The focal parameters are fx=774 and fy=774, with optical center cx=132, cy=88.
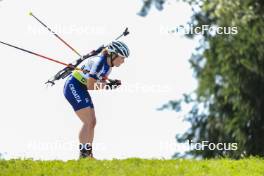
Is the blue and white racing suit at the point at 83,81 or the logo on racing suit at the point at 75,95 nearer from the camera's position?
the blue and white racing suit at the point at 83,81

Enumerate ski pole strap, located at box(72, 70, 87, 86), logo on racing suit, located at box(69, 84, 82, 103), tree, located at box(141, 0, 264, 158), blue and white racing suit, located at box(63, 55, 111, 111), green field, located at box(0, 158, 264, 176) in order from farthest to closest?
tree, located at box(141, 0, 264, 158), ski pole strap, located at box(72, 70, 87, 86), logo on racing suit, located at box(69, 84, 82, 103), blue and white racing suit, located at box(63, 55, 111, 111), green field, located at box(0, 158, 264, 176)

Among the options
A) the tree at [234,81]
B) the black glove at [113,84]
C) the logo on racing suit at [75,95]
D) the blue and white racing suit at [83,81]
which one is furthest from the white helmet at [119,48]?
the tree at [234,81]

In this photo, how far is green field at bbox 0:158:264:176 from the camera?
1362 cm

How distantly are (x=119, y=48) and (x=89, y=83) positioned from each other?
2.97ft

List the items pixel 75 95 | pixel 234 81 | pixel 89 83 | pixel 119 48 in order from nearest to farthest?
1. pixel 89 83
2. pixel 119 48
3. pixel 75 95
4. pixel 234 81

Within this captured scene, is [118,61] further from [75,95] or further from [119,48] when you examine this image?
[75,95]

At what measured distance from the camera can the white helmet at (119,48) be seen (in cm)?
1500

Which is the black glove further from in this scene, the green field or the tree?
the tree

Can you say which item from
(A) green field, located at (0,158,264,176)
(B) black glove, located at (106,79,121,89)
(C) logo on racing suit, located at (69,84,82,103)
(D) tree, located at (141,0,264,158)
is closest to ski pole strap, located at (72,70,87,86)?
(C) logo on racing suit, located at (69,84,82,103)

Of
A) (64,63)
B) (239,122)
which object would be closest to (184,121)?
(239,122)

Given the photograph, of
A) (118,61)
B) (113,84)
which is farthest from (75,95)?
(118,61)

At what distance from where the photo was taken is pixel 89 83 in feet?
48.9

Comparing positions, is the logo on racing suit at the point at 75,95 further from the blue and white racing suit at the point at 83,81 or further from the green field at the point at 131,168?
the green field at the point at 131,168

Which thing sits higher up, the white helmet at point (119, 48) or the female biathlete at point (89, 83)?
the white helmet at point (119, 48)
